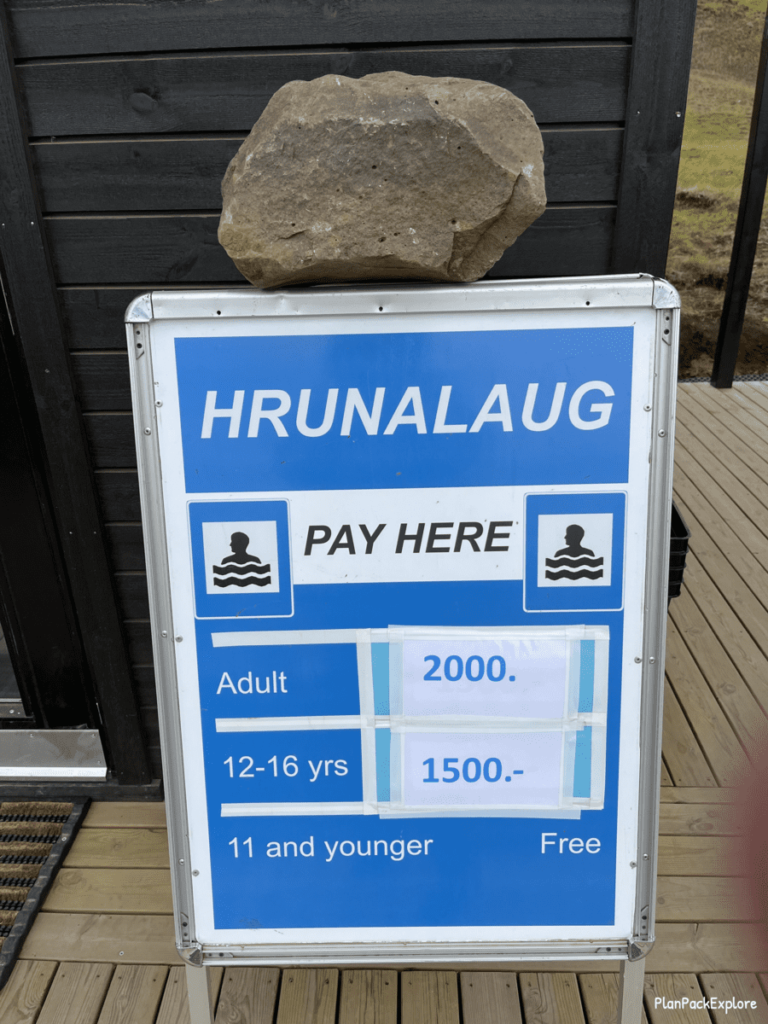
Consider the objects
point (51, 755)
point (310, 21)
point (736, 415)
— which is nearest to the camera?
point (310, 21)

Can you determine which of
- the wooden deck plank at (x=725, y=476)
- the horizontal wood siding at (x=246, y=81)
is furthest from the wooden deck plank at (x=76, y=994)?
the wooden deck plank at (x=725, y=476)

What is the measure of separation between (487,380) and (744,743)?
1689 millimetres

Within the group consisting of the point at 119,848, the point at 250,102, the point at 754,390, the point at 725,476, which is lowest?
the point at 754,390

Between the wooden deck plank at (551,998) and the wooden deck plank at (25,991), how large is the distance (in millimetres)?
1040

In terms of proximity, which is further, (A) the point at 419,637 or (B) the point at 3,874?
(B) the point at 3,874

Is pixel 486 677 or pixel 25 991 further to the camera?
pixel 25 991

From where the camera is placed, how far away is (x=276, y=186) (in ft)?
3.37

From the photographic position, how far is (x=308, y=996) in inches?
61.3

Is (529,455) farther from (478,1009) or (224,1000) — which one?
(224,1000)

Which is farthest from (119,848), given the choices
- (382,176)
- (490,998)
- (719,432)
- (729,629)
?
(719,432)

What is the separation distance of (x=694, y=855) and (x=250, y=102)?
6.67 ft

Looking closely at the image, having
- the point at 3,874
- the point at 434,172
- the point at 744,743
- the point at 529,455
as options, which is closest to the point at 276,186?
the point at 434,172

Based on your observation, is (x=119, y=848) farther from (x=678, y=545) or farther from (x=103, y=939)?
(x=678, y=545)

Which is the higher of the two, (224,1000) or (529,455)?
(529,455)
